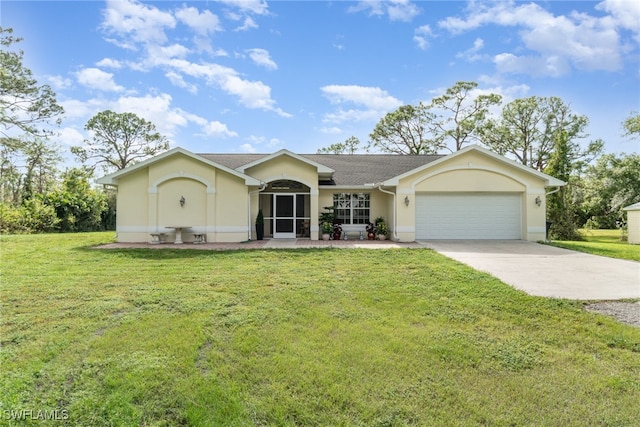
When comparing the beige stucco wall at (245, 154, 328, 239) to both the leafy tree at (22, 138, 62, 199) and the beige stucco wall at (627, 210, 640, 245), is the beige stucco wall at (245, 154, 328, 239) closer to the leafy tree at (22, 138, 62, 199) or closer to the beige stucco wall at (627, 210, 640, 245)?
the beige stucco wall at (627, 210, 640, 245)

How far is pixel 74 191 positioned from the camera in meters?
24.5

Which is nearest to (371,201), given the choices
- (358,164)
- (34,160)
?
(358,164)

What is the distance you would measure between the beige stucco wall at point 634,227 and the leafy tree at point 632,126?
13362mm

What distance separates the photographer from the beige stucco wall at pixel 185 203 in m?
14.7

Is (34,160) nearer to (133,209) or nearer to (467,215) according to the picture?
(133,209)

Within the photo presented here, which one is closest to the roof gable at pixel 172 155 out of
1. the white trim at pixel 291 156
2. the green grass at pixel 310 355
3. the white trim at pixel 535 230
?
the white trim at pixel 291 156

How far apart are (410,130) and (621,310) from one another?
32916 millimetres

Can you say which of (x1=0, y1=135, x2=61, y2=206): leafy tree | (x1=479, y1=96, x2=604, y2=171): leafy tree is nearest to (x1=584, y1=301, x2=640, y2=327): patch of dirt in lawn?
(x1=0, y1=135, x2=61, y2=206): leafy tree

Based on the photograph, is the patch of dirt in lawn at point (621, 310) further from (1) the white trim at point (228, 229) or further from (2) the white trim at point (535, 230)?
(1) the white trim at point (228, 229)

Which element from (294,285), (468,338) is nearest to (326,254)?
(294,285)

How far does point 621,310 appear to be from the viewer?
567 cm

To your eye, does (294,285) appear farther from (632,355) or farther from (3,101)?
(3,101)

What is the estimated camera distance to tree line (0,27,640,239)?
22.0 m

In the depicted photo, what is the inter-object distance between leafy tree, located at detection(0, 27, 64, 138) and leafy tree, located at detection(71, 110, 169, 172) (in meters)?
13.7
